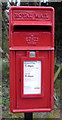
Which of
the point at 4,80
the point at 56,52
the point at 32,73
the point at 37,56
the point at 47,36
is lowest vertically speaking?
the point at 4,80

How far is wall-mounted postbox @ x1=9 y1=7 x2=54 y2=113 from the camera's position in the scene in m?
2.44

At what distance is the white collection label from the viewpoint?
247 cm

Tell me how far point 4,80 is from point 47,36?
3.64m

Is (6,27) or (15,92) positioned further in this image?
(6,27)

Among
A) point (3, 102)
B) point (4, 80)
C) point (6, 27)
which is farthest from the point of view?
point (4, 80)

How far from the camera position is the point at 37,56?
97.1 inches

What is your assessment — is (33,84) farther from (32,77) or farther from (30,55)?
(30,55)

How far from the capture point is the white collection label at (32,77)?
247 cm

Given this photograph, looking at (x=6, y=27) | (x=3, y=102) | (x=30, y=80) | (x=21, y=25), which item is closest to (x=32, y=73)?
(x=30, y=80)

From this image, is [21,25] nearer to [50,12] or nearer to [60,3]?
[50,12]

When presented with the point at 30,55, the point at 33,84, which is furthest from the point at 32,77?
the point at 30,55

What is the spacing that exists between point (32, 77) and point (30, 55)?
0.23 meters

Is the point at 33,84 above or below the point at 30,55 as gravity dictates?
below

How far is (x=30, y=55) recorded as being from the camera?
2.46m
